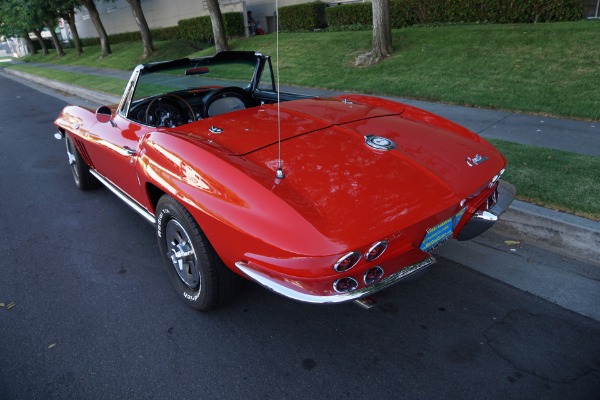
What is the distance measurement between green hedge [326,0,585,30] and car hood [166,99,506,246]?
9.44 m

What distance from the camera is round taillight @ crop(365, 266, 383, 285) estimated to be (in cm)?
213

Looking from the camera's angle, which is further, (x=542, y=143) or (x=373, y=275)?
(x=542, y=143)

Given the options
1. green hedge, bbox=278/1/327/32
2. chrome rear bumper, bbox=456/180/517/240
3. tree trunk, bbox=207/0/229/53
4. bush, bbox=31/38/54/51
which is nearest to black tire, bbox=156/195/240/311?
chrome rear bumper, bbox=456/180/517/240

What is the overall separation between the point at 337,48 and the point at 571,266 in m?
10.2

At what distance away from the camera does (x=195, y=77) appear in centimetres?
390

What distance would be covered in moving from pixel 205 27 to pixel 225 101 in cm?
1966

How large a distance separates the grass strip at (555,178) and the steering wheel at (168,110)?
119 inches

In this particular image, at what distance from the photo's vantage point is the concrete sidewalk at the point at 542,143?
10.7 ft

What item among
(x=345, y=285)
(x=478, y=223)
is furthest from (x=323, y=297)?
(x=478, y=223)

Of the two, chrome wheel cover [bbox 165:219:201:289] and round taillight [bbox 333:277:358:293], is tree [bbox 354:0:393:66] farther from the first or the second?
round taillight [bbox 333:277:358:293]

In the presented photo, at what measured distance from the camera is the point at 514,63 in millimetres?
8250

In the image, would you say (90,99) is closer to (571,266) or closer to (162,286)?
(162,286)

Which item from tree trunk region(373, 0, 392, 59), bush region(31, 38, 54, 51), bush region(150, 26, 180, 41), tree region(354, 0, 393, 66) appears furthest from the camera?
bush region(31, 38, 54, 51)

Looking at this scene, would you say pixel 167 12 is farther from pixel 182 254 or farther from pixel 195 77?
pixel 182 254
